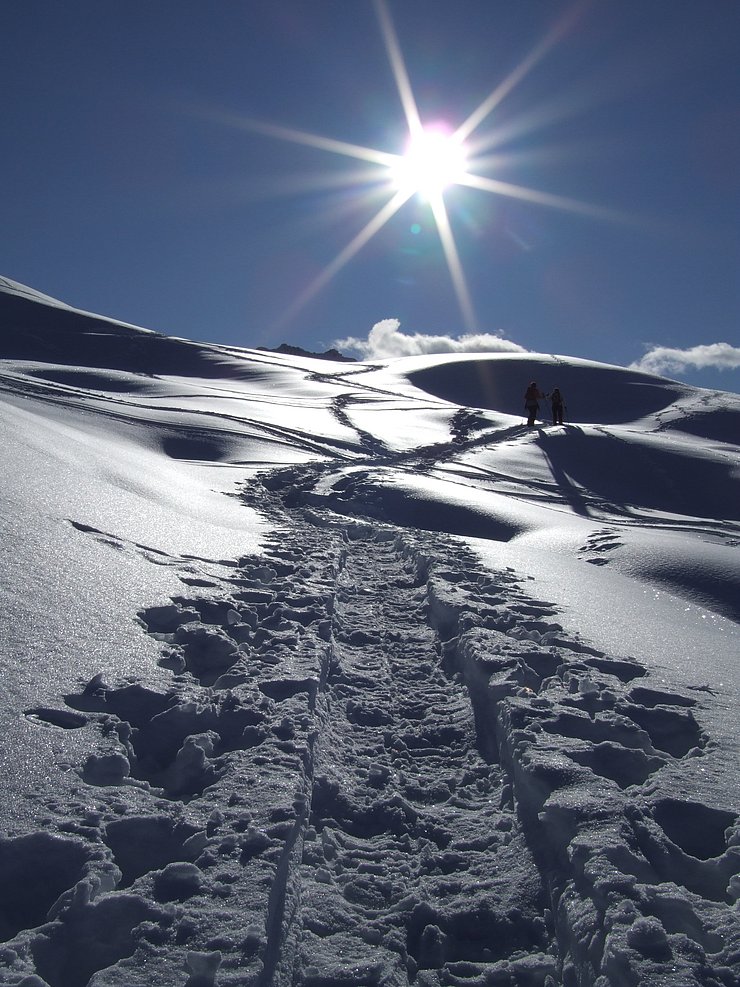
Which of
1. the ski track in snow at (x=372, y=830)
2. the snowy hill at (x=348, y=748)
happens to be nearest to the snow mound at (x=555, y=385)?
the snowy hill at (x=348, y=748)

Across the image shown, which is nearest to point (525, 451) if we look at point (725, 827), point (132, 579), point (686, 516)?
point (686, 516)

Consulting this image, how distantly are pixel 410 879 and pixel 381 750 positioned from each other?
0.82 meters

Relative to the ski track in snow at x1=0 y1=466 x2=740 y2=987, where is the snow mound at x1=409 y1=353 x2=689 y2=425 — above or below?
above

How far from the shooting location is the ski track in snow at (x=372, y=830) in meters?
2.13

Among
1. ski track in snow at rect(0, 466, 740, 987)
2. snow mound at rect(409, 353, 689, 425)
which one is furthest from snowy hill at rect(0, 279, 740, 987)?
snow mound at rect(409, 353, 689, 425)

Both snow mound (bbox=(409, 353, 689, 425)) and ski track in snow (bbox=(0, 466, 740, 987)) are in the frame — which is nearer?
ski track in snow (bbox=(0, 466, 740, 987))

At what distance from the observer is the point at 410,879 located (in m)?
2.60

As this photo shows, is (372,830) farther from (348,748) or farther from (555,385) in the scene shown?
(555,385)

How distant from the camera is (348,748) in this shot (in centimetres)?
336

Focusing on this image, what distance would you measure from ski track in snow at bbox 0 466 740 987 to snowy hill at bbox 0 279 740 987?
0.01 metres

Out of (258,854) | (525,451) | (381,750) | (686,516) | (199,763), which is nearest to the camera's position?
(258,854)

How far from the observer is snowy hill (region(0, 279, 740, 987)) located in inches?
86.2

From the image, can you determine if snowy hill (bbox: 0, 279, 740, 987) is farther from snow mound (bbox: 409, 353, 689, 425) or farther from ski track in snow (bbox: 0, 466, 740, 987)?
snow mound (bbox: 409, 353, 689, 425)

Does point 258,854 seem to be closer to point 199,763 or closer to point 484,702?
point 199,763
